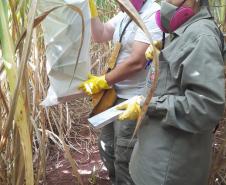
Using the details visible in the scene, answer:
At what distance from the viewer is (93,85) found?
1792 mm

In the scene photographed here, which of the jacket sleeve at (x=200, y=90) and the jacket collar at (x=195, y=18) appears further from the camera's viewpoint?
the jacket collar at (x=195, y=18)

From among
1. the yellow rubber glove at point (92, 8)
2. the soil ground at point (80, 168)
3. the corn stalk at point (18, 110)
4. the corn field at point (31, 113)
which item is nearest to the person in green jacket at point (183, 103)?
the corn field at point (31, 113)

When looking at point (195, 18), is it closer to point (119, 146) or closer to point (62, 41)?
point (62, 41)

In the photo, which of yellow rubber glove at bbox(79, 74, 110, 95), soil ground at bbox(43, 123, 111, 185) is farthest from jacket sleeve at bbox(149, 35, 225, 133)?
soil ground at bbox(43, 123, 111, 185)

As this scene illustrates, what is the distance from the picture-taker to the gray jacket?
3.63ft

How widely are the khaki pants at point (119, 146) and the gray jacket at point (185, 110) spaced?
47 centimetres

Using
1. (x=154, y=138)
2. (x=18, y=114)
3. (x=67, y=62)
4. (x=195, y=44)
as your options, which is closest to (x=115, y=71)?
(x=67, y=62)

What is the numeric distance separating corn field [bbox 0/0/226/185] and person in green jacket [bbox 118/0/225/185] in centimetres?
26

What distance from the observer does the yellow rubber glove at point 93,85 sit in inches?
69.3

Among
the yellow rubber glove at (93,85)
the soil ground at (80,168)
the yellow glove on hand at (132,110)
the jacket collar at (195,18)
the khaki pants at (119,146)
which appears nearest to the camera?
the jacket collar at (195,18)

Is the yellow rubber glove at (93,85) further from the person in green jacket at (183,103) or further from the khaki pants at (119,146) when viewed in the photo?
the person in green jacket at (183,103)

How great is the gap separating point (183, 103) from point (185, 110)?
2cm

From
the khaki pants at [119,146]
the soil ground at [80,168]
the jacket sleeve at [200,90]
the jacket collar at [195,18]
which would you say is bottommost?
the soil ground at [80,168]

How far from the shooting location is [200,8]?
1.25 m
